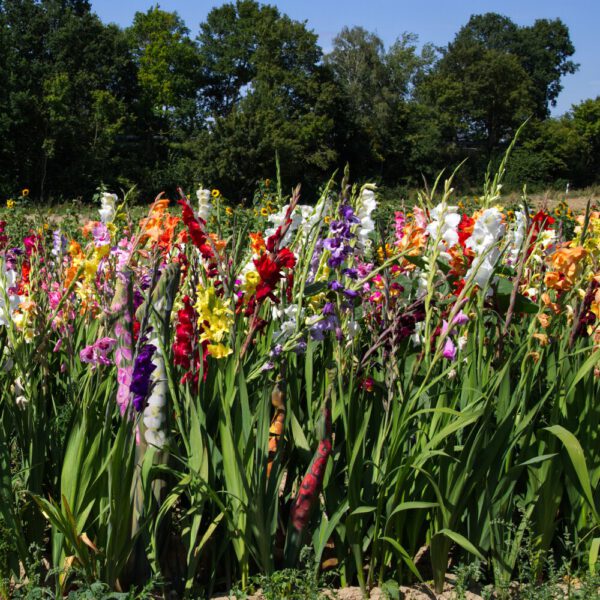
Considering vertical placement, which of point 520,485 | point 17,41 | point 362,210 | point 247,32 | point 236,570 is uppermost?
point 247,32

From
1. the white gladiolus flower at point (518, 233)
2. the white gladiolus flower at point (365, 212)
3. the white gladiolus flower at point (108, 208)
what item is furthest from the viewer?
the white gladiolus flower at point (108, 208)

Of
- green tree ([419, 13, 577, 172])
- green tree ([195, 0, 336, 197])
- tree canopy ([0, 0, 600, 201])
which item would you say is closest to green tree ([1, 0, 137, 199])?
tree canopy ([0, 0, 600, 201])

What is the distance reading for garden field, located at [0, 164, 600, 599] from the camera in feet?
6.71

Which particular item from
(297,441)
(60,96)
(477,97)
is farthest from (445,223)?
(477,97)

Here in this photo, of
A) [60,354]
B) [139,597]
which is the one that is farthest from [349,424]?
[60,354]

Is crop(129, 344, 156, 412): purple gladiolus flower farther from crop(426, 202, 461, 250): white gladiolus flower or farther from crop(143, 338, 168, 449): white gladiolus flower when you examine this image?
crop(426, 202, 461, 250): white gladiolus flower

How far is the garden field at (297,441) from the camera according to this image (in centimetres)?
204

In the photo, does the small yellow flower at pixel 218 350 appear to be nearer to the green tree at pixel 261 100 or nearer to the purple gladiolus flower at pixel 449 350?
the purple gladiolus flower at pixel 449 350

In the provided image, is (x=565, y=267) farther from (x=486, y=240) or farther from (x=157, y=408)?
(x=157, y=408)

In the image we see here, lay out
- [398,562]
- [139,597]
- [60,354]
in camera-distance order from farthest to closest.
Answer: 1. [60,354]
2. [398,562]
3. [139,597]

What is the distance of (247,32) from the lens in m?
50.4

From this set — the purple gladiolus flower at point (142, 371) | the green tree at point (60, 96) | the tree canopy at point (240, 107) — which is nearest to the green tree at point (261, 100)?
the tree canopy at point (240, 107)

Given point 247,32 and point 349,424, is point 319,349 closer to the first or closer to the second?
point 349,424

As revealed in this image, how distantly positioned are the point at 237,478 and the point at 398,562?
0.60 metres
